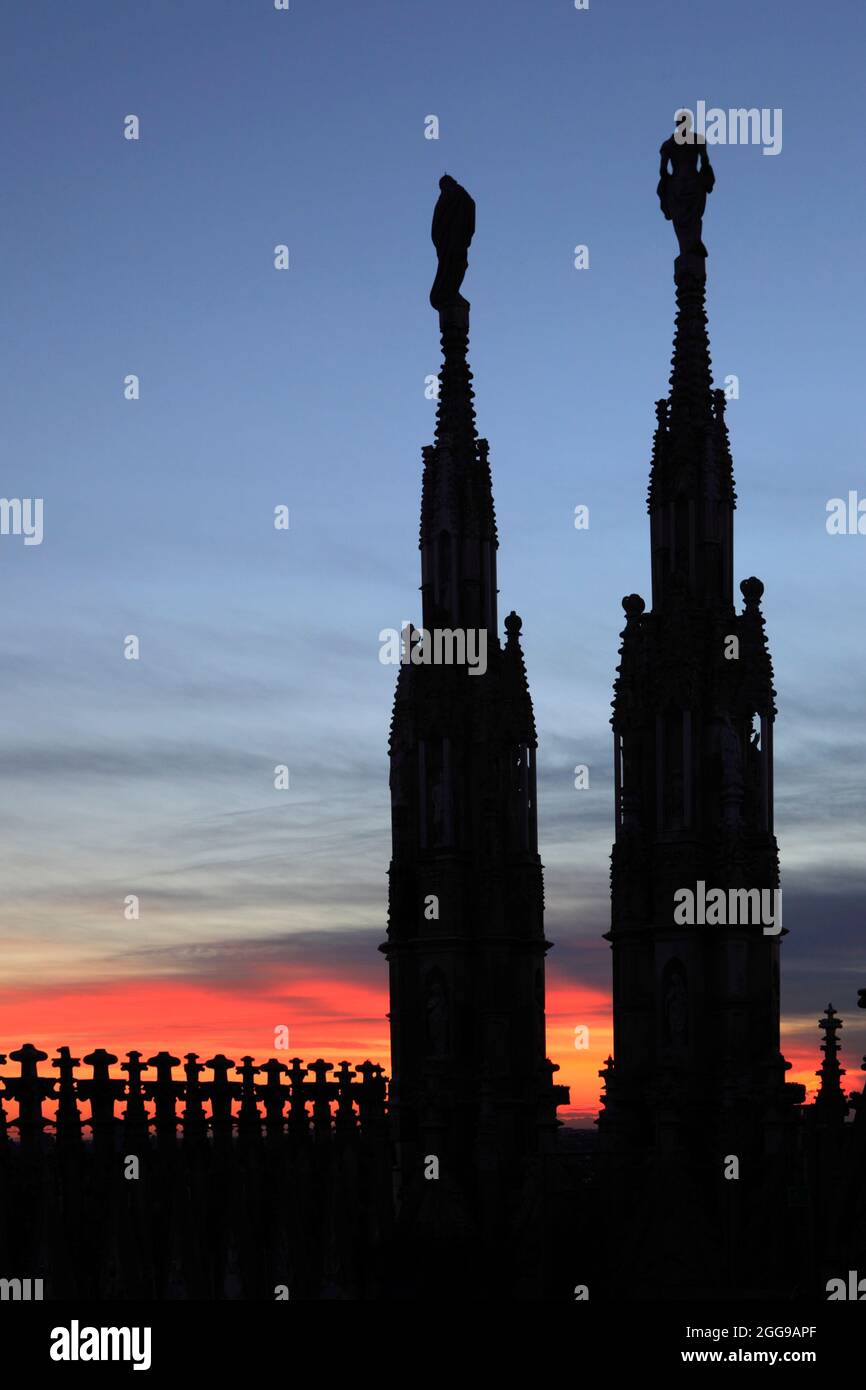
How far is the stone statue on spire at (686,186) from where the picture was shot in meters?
46.5

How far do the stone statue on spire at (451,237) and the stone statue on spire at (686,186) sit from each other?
17.5 ft

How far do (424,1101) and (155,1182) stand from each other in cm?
607

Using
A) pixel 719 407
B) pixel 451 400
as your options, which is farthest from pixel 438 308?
pixel 719 407

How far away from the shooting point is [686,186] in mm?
47156

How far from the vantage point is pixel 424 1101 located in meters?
45.4

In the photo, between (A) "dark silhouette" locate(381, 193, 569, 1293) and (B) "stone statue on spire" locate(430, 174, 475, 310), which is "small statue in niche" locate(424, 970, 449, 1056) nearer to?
(A) "dark silhouette" locate(381, 193, 569, 1293)

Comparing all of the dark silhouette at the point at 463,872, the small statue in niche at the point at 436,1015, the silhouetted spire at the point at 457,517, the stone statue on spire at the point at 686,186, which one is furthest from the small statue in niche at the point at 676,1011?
the stone statue on spire at the point at 686,186

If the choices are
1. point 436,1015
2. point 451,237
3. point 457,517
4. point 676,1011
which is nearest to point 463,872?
point 436,1015

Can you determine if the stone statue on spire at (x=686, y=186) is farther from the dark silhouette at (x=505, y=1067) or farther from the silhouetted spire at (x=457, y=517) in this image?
the silhouetted spire at (x=457, y=517)

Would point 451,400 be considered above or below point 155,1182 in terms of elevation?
above

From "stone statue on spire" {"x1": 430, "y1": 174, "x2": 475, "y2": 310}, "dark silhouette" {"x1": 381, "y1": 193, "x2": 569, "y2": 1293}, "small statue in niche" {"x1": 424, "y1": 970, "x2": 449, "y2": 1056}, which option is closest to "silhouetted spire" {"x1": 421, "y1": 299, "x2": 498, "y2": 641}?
"dark silhouette" {"x1": 381, "y1": 193, "x2": 569, "y2": 1293}

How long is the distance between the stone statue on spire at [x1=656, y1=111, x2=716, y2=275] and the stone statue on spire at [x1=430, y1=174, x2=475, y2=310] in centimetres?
533
